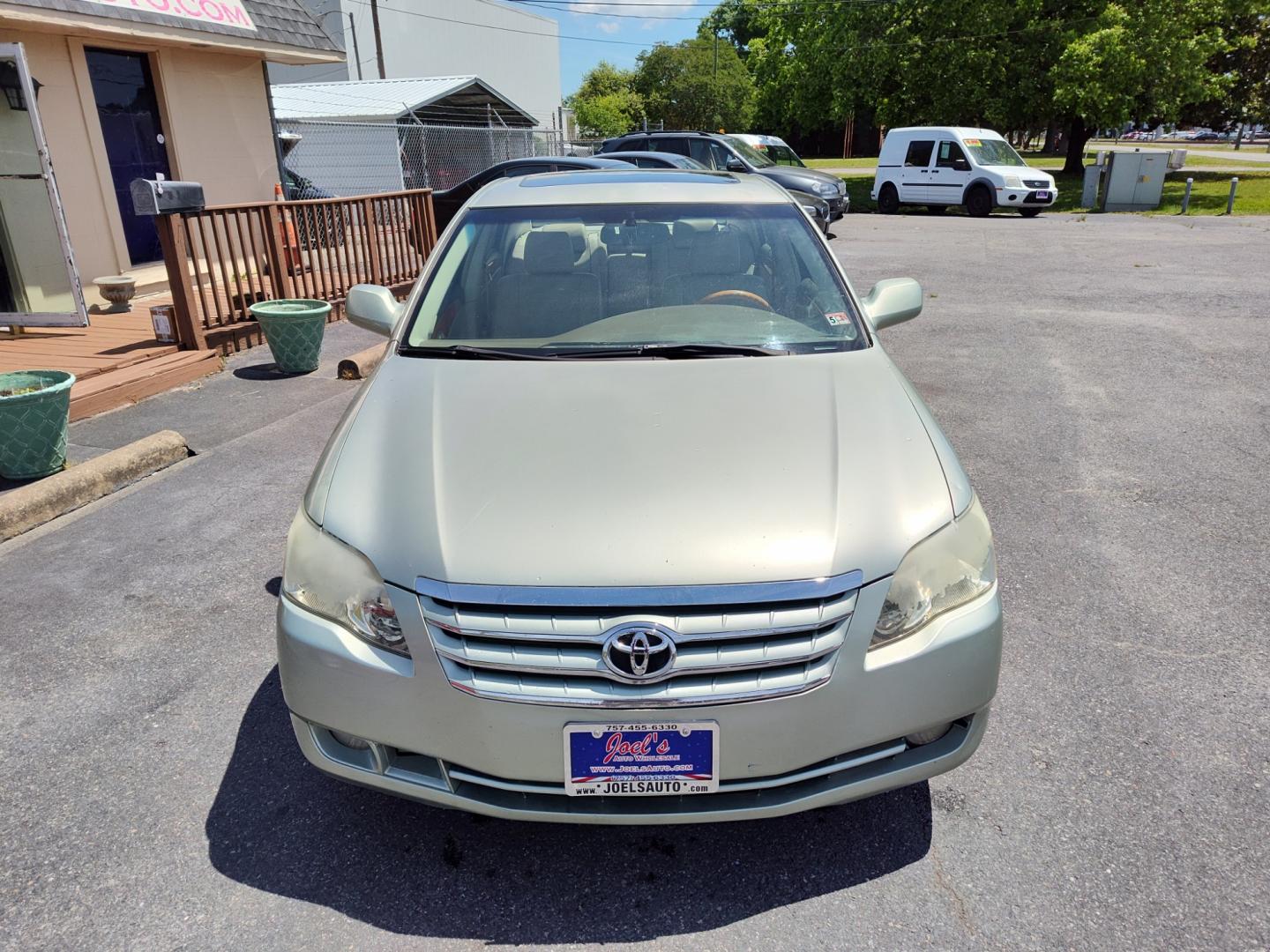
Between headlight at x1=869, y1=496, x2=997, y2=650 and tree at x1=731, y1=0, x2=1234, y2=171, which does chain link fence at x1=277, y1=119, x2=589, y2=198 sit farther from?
headlight at x1=869, y1=496, x2=997, y2=650

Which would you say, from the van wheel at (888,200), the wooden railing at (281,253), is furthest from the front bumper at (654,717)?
the van wheel at (888,200)

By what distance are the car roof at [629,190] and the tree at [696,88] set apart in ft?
176

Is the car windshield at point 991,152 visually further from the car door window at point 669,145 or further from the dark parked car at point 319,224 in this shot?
the dark parked car at point 319,224

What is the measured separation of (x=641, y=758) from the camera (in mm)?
2074

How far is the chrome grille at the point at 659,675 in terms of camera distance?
2.02 metres

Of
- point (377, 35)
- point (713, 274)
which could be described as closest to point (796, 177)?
point (713, 274)

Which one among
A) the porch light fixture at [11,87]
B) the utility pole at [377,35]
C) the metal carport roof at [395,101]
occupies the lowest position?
the porch light fixture at [11,87]

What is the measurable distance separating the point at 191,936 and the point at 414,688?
867mm

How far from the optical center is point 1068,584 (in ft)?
12.7

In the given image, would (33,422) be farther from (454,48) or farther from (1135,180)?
(454,48)

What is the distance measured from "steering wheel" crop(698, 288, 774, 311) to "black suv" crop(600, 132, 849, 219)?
13.7m

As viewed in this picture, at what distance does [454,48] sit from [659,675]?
48.8 metres

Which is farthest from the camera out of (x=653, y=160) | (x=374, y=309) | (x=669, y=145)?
(x=669, y=145)

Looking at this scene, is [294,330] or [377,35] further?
[377,35]
